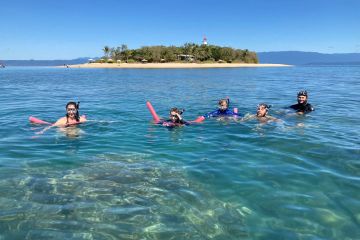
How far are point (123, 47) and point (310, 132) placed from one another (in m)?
122

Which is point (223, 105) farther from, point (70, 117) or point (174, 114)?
point (70, 117)

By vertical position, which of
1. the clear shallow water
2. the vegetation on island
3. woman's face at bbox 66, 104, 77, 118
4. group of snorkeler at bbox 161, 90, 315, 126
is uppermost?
the vegetation on island

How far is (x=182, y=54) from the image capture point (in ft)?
407

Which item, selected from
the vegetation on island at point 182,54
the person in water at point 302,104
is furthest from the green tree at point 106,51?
the person in water at point 302,104

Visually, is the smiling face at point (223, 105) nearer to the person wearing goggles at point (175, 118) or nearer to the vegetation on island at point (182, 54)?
the person wearing goggles at point (175, 118)

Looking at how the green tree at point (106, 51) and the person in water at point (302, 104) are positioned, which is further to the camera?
the green tree at point (106, 51)

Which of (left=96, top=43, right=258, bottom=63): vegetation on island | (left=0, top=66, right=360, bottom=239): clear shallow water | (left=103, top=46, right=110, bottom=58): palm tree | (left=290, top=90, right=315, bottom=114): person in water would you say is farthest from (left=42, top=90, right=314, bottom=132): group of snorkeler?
(left=103, top=46, right=110, bottom=58): palm tree

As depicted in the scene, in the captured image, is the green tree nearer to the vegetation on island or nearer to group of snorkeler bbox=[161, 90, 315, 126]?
the vegetation on island

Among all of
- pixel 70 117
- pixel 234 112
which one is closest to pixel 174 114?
pixel 234 112

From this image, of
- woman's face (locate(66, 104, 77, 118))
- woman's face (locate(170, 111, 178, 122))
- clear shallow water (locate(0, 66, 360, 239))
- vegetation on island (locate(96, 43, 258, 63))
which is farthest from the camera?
vegetation on island (locate(96, 43, 258, 63))

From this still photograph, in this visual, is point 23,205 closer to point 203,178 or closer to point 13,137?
point 203,178

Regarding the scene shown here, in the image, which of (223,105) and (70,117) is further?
(223,105)

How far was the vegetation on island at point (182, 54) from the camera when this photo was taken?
394 ft

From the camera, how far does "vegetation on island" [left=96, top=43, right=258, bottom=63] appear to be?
394 feet
